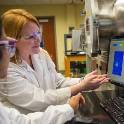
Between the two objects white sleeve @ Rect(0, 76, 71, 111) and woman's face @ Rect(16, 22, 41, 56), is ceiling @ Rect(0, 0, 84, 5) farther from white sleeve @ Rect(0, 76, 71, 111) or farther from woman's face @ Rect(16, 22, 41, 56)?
white sleeve @ Rect(0, 76, 71, 111)

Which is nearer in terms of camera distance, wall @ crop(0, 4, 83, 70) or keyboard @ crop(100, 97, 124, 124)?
keyboard @ crop(100, 97, 124, 124)

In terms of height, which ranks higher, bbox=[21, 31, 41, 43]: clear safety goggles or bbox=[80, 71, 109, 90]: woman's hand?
bbox=[21, 31, 41, 43]: clear safety goggles

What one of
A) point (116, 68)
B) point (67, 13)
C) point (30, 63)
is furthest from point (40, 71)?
point (67, 13)

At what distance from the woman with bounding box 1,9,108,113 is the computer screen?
0.07 metres

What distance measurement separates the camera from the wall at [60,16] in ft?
27.9

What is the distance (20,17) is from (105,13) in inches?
18.2

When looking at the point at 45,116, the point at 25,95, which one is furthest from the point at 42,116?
the point at 25,95

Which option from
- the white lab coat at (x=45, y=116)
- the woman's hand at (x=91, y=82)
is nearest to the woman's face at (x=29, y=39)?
the woman's hand at (x=91, y=82)

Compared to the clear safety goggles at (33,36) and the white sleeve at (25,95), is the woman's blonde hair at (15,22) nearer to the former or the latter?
the clear safety goggles at (33,36)

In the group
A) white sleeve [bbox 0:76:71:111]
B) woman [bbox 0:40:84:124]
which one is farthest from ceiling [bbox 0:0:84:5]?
woman [bbox 0:40:84:124]

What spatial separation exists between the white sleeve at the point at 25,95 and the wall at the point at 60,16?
7158 mm

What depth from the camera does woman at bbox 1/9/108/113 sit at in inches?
51.6

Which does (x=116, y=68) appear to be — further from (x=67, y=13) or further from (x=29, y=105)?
(x=67, y=13)

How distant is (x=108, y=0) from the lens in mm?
1527
